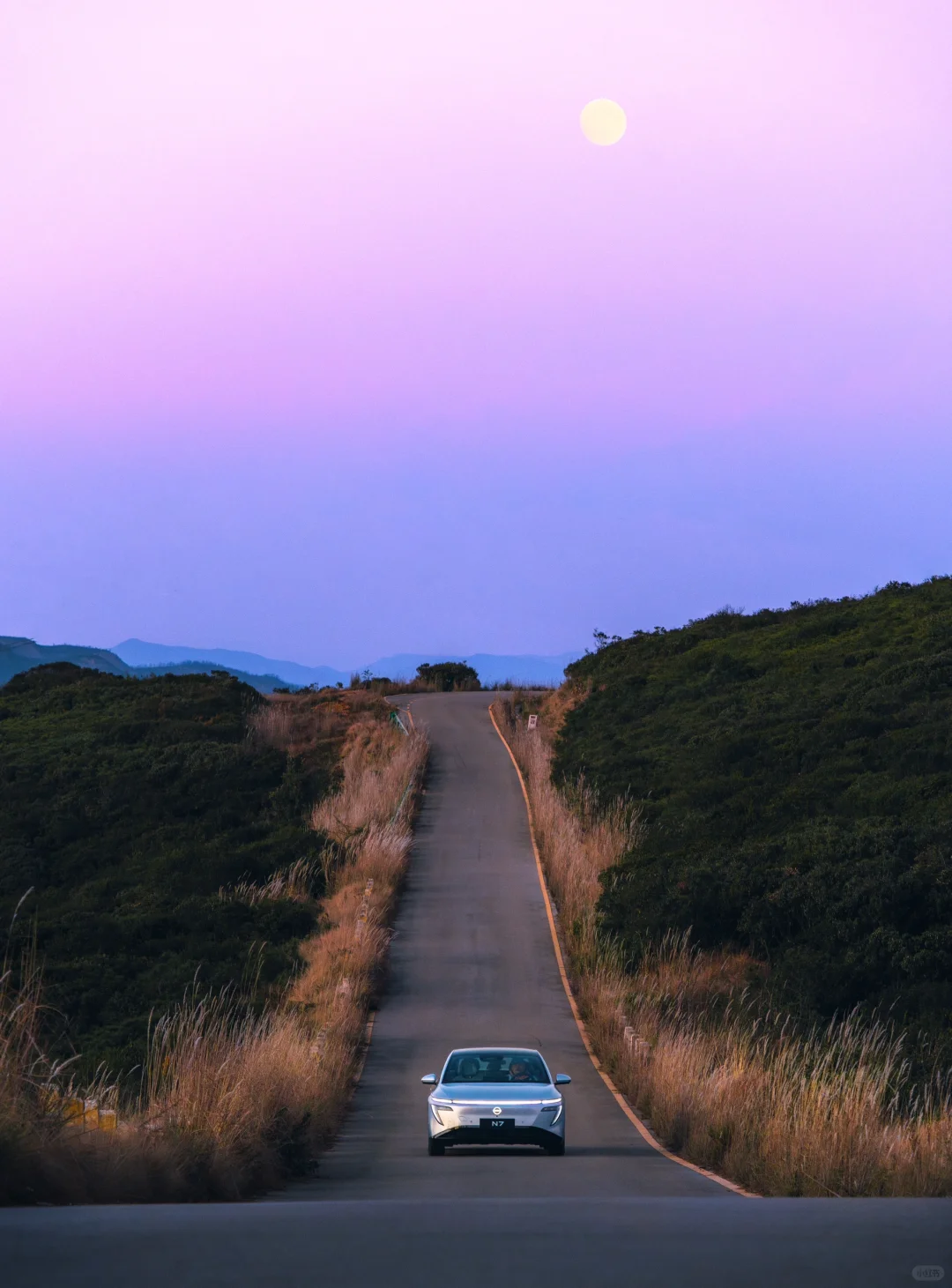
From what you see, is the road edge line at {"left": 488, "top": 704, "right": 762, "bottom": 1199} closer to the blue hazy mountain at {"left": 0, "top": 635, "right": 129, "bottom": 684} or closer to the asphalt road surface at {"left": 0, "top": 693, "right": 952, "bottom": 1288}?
the asphalt road surface at {"left": 0, "top": 693, "right": 952, "bottom": 1288}

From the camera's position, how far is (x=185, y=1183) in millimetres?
9031

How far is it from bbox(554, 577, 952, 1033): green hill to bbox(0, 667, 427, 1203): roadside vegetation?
5428 mm

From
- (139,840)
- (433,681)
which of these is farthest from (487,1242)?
(433,681)

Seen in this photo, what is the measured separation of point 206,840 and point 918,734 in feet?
59.8

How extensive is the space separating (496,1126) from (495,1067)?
54.3 inches

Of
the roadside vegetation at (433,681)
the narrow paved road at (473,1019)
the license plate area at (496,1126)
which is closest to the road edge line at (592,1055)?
the narrow paved road at (473,1019)

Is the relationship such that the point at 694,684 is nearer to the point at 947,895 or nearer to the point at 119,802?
the point at 119,802

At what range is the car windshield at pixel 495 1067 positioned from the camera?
15.1 m

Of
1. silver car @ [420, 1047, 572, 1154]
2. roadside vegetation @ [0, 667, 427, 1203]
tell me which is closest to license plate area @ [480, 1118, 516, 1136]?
silver car @ [420, 1047, 572, 1154]

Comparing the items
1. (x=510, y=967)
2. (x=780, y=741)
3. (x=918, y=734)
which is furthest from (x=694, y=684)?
(x=510, y=967)

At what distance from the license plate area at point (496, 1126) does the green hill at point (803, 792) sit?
274 inches

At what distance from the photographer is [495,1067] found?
50.4 feet

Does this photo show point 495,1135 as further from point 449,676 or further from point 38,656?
point 38,656

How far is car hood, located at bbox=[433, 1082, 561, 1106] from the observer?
1421 centimetres
